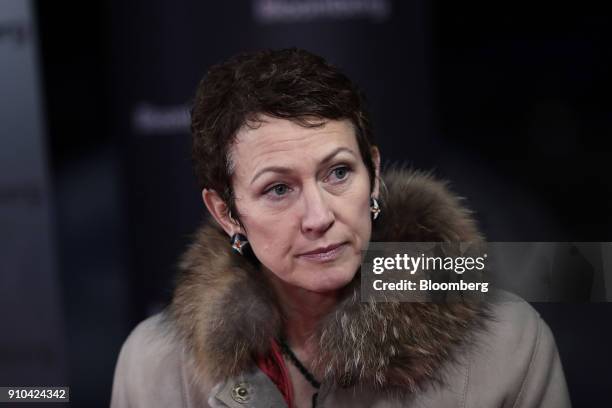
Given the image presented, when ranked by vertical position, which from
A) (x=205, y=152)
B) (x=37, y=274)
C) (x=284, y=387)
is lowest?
(x=284, y=387)

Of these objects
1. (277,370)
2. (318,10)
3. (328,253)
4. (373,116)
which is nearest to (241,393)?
(277,370)

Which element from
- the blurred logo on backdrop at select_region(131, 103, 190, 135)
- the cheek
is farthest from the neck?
the blurred logo on backdrop at select_region(131, 103, 190, 135)

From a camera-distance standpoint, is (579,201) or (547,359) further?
(579,201)

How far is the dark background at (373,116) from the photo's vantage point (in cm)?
168

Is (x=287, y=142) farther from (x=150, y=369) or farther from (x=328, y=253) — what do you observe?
(x=150, y=369)

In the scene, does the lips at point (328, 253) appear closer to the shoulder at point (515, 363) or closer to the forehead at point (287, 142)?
the forehead at point (287, 142)

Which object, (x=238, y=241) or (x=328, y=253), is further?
(x=238, y=241)

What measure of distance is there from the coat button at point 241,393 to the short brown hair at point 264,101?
313mm

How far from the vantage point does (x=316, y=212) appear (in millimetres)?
1320

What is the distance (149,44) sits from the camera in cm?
200

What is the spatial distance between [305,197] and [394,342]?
295mm

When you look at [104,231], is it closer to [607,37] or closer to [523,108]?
[523,108]

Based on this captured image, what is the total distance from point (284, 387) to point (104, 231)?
0.88 m

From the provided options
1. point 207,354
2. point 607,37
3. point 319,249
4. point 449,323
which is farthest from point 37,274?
point 607,37
